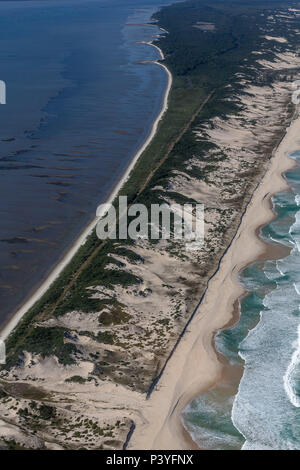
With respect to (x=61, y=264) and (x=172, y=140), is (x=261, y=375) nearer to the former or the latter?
(x=61, y=264)

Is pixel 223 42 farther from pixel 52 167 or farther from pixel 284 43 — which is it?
pixel 52 167

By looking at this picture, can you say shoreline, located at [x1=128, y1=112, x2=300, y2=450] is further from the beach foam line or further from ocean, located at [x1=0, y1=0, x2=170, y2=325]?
ocean, located at [x1=0, y1=0, x2=170, y2=325]

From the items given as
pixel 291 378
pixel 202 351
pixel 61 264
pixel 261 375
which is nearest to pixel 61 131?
pixel 61 264

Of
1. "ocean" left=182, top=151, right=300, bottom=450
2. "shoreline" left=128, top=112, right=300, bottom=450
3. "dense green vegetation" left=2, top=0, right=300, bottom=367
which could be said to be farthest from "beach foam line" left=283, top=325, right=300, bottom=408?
"dense green vegetation" left=2, top=0, right=300, bottom=367

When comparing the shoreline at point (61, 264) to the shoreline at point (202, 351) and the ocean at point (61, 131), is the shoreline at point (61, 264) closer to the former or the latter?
the ocean at point (61, 131)

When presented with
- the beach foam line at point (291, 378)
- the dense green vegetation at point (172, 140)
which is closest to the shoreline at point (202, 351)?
the beach foam line at point (291, 378)
